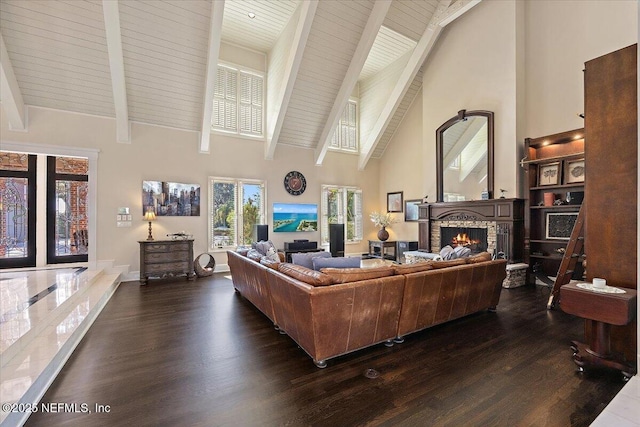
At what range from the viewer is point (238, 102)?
24.0 feet

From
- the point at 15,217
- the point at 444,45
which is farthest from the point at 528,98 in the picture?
the point at 15,217

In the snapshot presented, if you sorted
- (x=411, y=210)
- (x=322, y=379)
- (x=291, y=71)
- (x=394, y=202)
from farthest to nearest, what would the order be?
(x=394, y=202) → (x=411, y=210) → (x=291, y=71) → (x=322, y=379)

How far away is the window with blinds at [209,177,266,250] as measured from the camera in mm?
7121

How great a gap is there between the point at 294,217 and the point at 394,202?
330cm

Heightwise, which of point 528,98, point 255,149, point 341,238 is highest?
point 528,98

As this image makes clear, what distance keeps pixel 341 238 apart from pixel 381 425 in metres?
6.47

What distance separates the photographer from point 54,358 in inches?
97.3

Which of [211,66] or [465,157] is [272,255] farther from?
[465,157]

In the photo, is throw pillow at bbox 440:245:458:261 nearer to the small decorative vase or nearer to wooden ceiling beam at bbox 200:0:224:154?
the small decorative vase

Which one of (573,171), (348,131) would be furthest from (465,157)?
(348,131)

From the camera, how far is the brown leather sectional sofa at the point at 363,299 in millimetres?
2523

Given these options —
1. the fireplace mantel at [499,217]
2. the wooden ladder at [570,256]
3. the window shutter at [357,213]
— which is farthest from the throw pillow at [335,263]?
the window shutter at [357,213]

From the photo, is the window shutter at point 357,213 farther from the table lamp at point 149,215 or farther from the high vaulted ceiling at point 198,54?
the table lamp at point 149,215

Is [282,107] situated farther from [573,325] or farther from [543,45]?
[573,325]
